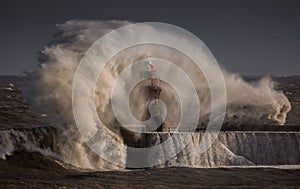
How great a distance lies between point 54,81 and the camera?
34562 mm

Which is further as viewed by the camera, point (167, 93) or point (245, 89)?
point (245, 89)

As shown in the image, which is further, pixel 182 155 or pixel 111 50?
pixel 111 50

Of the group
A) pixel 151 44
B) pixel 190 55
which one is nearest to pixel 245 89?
pixel 190 55

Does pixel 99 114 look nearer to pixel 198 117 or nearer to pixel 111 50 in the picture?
pixel 111 50

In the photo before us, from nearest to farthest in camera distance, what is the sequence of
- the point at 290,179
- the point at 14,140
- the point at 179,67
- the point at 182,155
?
1. the point at 290,179
2. the point at 14,140
3. the point at 182,155
4. the point at 179,67

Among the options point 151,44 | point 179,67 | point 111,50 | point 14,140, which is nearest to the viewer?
point 14,140

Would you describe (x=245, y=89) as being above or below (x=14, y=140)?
above

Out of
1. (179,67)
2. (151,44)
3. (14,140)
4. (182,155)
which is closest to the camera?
(14,140)

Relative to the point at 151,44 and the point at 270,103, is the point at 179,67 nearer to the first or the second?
the point at 151,44

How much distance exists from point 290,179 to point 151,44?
18.1 m

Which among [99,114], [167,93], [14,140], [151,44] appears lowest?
[14,140]

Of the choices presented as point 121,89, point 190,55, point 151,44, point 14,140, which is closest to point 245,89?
point 190,55

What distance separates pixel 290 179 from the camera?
86.5 feet

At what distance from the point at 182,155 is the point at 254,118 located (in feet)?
55.9
